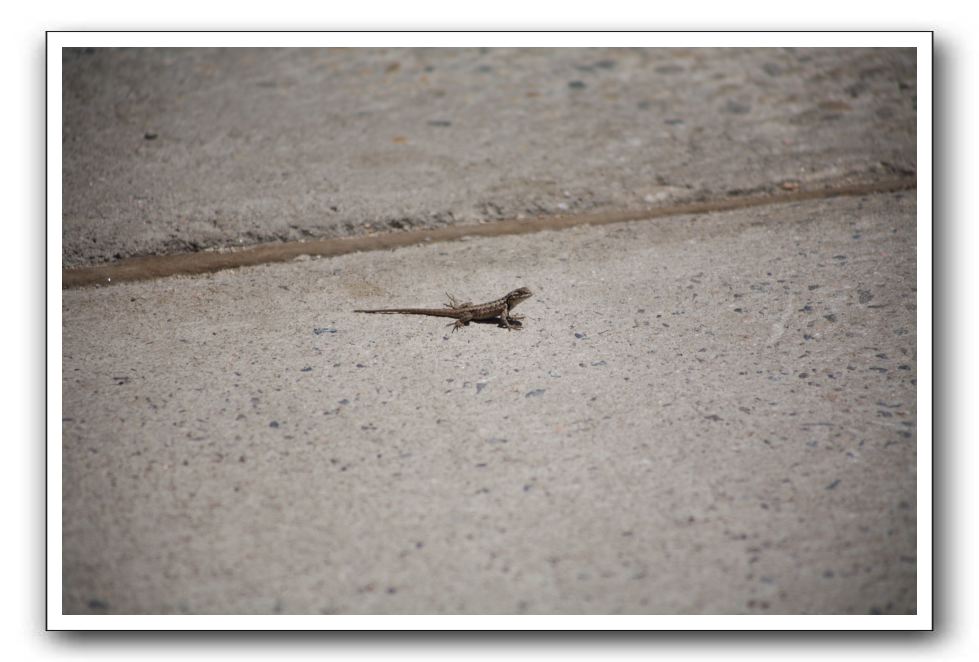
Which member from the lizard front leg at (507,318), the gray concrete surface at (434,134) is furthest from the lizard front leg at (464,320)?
the gray concrete surface at (434,134)

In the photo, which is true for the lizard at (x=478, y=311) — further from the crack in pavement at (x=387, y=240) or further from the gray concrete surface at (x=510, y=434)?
the crack in pavement at (x=387, y=240)

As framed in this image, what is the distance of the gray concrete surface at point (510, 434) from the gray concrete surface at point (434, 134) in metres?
0.52

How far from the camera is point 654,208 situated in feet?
18.1

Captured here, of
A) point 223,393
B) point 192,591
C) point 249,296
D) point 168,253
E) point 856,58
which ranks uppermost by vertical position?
point 856,58

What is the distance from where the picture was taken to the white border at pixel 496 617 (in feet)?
8.76

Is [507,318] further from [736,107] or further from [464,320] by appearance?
[736,107]

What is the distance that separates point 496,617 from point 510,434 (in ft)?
2.92

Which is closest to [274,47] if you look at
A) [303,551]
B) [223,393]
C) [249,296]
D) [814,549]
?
[249,296]

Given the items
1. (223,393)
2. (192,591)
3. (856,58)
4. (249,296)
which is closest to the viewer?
(192,591)

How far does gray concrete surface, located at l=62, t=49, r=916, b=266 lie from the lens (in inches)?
209

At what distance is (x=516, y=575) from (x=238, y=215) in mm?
3331

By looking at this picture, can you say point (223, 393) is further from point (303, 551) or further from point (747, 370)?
Result: point (747, 370)

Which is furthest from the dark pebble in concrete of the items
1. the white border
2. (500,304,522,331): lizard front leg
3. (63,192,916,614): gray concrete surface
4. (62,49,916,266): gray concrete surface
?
(500,304,522,331): lizard front leg

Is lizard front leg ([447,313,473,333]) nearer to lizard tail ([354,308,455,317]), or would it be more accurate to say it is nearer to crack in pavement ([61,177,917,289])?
lizard tail ([354,308,455,317])
